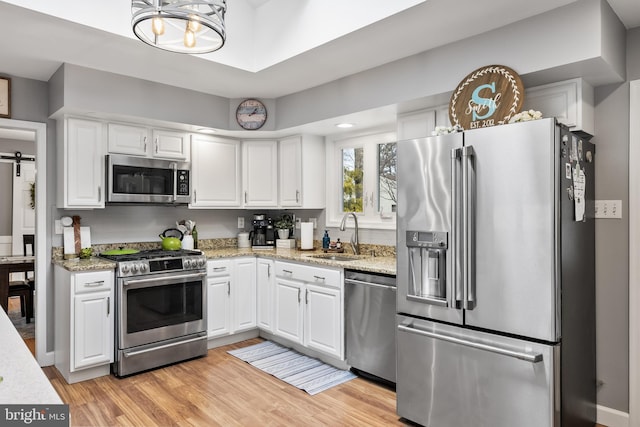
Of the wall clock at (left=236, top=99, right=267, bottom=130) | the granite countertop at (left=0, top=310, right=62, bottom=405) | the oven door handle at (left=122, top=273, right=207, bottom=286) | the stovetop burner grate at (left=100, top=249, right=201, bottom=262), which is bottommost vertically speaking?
the oven door handle at (left=122, top=273, right=207, bottom=286)

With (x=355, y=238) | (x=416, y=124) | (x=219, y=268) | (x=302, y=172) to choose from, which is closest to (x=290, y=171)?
(x=302, y=172)

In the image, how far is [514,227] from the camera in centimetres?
216

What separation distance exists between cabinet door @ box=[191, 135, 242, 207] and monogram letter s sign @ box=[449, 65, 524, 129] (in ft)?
7.97

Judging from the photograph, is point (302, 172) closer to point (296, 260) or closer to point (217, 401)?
point (296, 260)

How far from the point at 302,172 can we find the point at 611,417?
3046mm

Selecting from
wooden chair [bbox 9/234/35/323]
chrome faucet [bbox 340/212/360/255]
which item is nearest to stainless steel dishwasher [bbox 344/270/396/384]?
chrome faucet [bbox 340/212/360/255]

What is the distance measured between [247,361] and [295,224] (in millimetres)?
1655

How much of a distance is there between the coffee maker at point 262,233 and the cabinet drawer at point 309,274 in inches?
29.8

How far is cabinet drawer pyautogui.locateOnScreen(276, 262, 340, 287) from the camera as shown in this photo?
133 inches

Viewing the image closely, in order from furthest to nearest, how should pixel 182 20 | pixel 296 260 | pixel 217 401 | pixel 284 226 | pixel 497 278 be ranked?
pixel 284 226
pixel 296 260
pixel 217 401
pixel 497 278
pixel 182 20

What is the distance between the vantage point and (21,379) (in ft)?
3.26

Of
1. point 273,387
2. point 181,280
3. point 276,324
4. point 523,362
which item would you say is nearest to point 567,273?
point 523,362

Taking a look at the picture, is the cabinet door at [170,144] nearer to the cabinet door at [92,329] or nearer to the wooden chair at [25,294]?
the cabinet door at [92,329]

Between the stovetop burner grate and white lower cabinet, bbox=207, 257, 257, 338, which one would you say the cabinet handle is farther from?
white lower cabinet, bbox=207, 257, 257, 338
